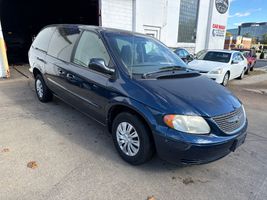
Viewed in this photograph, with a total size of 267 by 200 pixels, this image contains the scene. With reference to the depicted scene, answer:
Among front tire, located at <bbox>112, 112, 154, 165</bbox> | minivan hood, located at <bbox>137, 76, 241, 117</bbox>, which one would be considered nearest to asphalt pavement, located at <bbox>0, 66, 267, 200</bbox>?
front tire, located at <bbox>112, 112, 154, 165</bbox>

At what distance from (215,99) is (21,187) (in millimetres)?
2547

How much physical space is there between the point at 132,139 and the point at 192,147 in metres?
0.82

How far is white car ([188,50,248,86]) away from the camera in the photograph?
8.12 meters

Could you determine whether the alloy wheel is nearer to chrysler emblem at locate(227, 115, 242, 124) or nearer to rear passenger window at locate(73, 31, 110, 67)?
rear passenger window at locate(73, 31, 110, 67)

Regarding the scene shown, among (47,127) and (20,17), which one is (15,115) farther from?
(20,17)

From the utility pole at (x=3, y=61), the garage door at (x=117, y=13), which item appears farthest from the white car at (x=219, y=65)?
the utility pole at (x=3, y=61)

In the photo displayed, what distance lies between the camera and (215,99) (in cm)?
282

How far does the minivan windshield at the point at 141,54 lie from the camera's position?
3.23 meters

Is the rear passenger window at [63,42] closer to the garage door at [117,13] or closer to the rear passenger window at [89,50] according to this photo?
the rear passenger window at [89,50]

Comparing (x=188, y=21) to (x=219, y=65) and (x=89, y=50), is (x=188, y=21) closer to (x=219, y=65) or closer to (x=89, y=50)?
(x=219, y=65)

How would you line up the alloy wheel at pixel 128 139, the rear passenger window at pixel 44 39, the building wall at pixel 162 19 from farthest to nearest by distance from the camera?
1. the building wall at pixel 162 19
2. the rear passenger window at pixel 44 39
3. the alloy wheel at pixel 128 139

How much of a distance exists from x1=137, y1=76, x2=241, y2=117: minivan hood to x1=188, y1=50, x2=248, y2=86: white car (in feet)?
17.3

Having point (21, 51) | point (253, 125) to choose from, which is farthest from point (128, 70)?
point (21, 51)

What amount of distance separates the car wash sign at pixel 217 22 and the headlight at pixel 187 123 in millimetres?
19023
